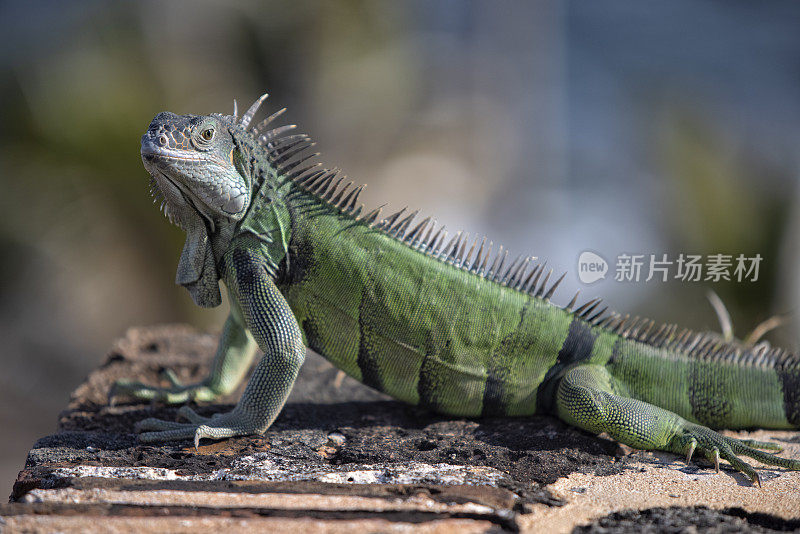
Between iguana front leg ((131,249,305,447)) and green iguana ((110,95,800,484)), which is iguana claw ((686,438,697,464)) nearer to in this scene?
green iguana ((110,95,800,484))

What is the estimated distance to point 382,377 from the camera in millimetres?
4391

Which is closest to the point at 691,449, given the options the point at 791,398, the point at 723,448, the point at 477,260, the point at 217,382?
the point at 723,448

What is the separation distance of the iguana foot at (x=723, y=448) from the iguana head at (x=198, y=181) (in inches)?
116

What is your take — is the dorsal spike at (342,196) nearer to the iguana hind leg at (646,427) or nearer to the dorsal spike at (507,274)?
the dorsal spike at (507,274)

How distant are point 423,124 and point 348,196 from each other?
7.85m

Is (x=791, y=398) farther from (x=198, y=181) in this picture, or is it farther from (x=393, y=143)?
(x=393, y=143)

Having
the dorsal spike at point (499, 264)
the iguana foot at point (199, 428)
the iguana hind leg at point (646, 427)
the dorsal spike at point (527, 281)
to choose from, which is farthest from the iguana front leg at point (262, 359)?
the iguana hind leg at point (646, 427)

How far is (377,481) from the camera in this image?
3561mm

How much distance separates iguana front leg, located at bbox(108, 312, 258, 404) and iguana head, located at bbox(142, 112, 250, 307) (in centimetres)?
61

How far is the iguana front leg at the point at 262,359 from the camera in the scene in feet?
13.2

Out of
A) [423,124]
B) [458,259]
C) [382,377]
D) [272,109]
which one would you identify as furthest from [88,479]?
[423,124]

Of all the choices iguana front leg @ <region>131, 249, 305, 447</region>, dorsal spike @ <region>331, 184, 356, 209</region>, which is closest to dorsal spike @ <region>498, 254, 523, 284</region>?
dorsal spike @ <region>331, 184, 356, 209</region>

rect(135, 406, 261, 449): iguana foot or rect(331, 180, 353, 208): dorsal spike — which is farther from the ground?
rect(331, 180, 353, 208): dorsal spike

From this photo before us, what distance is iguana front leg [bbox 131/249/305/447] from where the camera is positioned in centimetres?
401
